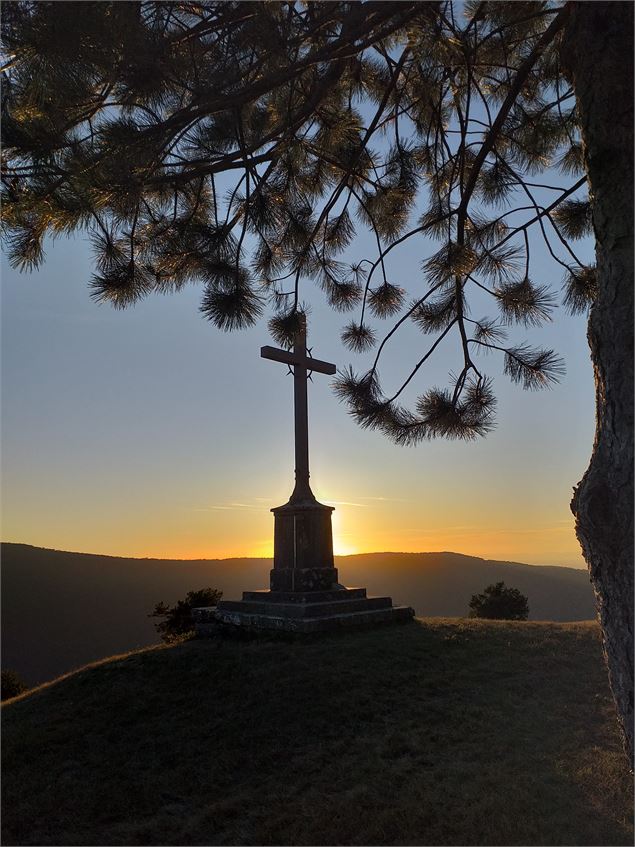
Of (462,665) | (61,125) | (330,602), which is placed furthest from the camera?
(330,602)

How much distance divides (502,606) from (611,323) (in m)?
8.45

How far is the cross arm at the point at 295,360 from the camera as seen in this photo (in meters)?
9.16

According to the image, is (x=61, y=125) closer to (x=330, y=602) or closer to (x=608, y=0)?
(x=608, y=0)

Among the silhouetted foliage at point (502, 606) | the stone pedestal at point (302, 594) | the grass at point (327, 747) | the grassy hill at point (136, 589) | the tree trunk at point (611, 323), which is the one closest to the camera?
the tree trunk at point (611, 323)


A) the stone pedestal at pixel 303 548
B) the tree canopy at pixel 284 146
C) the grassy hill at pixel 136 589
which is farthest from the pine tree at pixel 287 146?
the grassy hill at pixel 136 589

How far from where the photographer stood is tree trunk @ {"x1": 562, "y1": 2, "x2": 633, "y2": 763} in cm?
303

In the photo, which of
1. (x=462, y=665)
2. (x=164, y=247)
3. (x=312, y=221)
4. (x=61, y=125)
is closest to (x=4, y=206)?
(x=61, y=125)

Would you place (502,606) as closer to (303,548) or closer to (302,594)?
(303,548)

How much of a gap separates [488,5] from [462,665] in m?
6.13

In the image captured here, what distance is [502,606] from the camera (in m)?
10.6

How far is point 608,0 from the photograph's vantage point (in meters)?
3.46

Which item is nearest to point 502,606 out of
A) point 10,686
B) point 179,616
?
point 179,616

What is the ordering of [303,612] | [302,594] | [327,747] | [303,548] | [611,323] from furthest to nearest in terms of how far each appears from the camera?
[303,548] → [302,594] → [303,612] → [327,747] → [611,323]

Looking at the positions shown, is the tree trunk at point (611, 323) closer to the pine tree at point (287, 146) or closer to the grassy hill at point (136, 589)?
the pine tree at point (287, 146)
